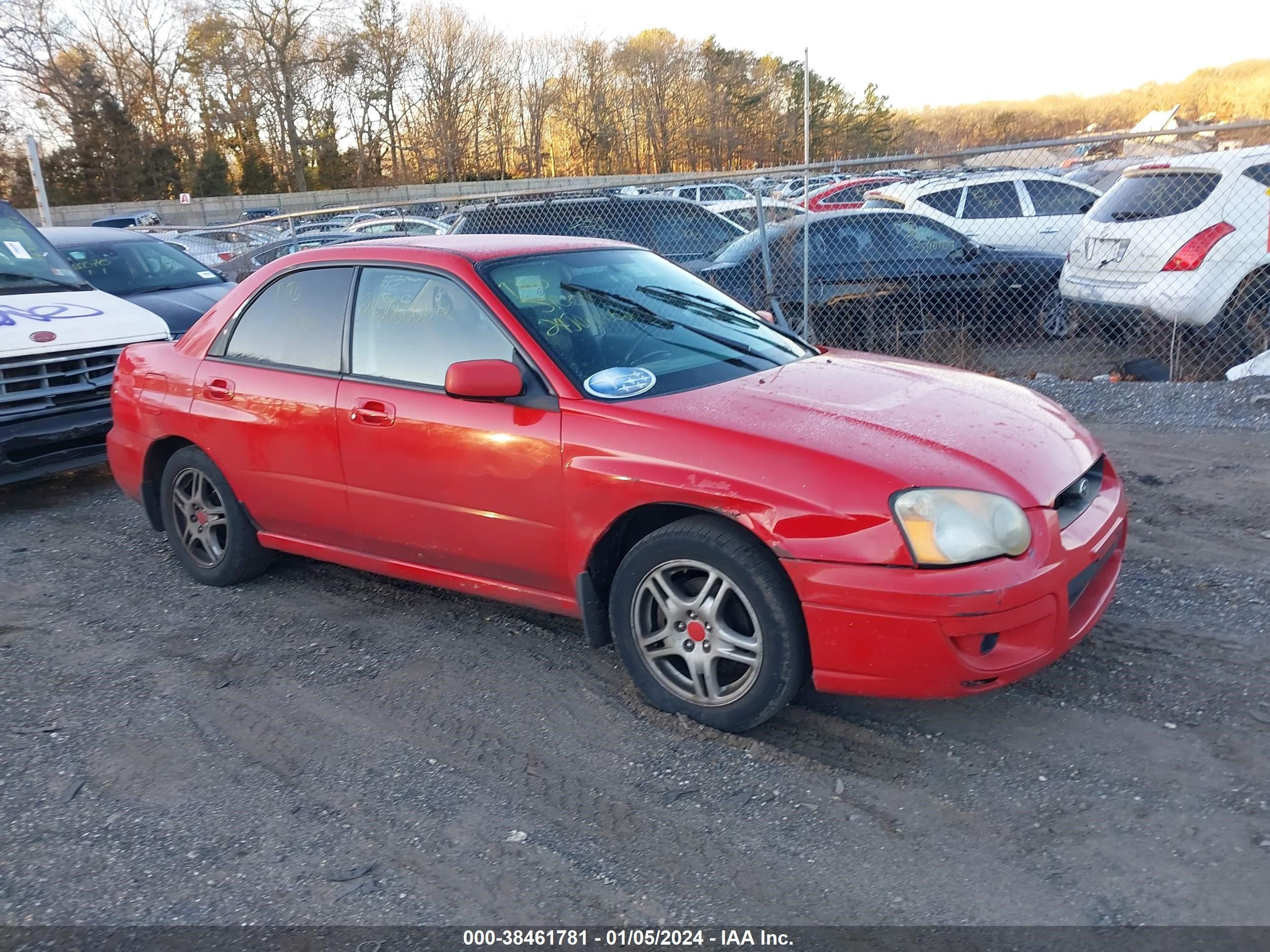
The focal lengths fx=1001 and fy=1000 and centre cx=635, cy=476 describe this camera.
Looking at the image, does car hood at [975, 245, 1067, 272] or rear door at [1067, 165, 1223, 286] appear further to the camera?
car hood at [975, 245, 1067, 272]

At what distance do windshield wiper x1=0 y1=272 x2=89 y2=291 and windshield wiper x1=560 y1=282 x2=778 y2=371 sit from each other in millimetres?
5167

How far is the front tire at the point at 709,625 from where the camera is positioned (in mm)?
3162

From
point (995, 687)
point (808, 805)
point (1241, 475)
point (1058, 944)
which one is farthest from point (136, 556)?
point (1241, 475)

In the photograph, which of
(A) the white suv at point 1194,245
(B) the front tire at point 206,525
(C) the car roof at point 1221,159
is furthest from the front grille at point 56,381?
(C) the car roof at point 1221,159

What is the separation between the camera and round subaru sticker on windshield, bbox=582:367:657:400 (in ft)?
11.9

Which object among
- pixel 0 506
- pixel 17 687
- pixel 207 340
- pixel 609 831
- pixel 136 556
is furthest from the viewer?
pixel 0 506

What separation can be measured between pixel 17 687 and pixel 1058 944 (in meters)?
3.86

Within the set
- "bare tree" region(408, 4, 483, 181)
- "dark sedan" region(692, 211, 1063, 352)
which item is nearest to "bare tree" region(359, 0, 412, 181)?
"bare tree" region(408, 4, 483, 181)

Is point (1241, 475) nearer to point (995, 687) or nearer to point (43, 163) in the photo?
point (995, 687)

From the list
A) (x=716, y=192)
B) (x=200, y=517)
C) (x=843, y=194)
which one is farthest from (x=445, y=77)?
(x=200, y=517)

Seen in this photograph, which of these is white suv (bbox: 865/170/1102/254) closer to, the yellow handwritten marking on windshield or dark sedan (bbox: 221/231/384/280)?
dark sedan (bbox: 221/231/384/280)

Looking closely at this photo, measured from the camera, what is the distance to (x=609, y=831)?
2.93 m

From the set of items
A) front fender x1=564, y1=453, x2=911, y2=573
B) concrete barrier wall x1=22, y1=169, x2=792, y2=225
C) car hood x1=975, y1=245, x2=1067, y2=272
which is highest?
concrete barrier wall x1=22, y1=169, x2=792, y2=225

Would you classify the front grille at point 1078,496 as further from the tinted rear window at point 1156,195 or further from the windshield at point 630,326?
the tinted rear window at point 1156,195
